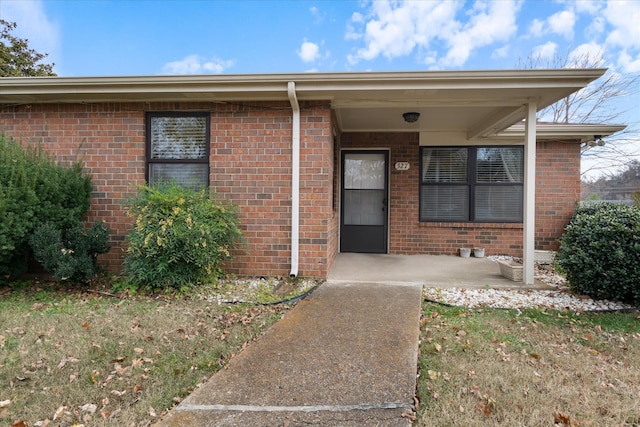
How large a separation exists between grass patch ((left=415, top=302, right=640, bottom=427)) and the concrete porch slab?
3.92ft

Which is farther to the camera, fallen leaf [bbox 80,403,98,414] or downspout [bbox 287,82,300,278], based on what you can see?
downspout [bbox 287,82,300,278]

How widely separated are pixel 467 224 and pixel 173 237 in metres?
5.50

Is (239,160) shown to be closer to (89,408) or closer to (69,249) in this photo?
(69,249)

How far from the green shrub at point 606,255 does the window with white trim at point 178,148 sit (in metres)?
4.79

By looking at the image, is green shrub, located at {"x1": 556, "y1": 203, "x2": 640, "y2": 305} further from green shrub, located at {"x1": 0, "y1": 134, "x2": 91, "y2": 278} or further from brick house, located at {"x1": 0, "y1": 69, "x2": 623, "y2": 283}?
green shrub, located at {"x1": 0, "y1": 134, "x2": 91, "y2": 278}

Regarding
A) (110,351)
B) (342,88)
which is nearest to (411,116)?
(342,88)

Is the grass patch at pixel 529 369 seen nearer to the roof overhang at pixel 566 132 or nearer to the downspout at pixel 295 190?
the downspout at pixel 295 190

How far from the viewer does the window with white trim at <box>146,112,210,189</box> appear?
5.20 metres

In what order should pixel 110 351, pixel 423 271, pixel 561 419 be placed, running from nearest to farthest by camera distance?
pixel 561 419 → pixel 110 351 → pixel 423 271

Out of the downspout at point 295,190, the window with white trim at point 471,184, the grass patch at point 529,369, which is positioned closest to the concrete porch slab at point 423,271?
the downspout at point 295,190

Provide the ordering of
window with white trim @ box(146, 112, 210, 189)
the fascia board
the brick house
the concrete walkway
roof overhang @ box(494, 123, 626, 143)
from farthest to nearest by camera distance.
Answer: roof overhang @ box(494, 123, 626, 143) < window with white trim @ box(146, 112, 210, 189) < the brick house < the fascia board < the concrete walkway

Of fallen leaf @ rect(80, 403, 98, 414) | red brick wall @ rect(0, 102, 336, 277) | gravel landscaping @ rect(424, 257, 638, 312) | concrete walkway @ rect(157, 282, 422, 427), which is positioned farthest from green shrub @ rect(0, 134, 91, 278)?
gravel landscaping @ rect(424, 257, 638, 312)

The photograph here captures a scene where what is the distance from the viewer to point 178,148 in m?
5.24

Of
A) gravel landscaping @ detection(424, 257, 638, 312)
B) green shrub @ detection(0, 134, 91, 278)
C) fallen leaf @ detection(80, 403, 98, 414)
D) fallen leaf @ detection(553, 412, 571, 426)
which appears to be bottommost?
fallen leaf @ detection(80, 403, 98, 414)
